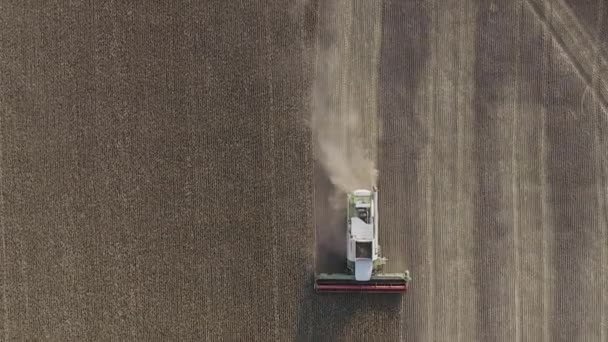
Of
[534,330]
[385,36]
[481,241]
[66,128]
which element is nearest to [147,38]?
[66,128]

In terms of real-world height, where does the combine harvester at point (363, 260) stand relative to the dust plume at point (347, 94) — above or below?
below

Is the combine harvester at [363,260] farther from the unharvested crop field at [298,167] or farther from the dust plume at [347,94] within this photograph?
the dust plume at [347,94]

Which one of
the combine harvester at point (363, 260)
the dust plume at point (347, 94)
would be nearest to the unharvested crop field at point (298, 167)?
the dust plume at point (347, 94)

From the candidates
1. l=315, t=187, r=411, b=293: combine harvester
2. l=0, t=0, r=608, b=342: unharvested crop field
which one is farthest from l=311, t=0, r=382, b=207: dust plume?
l=315, t=187, r=411, b=293: combine harvester

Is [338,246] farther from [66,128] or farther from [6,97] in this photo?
[6,97]

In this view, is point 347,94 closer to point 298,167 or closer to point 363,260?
point 298,167

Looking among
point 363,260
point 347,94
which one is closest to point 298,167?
point 347,94
